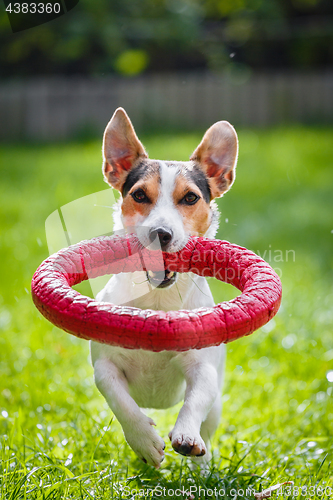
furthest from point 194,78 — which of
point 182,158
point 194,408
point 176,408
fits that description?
point 194,408

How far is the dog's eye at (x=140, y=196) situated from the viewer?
3064 millimetres

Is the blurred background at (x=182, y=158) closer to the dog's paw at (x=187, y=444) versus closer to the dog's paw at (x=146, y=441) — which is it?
the dog's paw at (x=146, y=441)

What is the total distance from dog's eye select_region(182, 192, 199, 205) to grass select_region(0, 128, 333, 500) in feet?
2.86

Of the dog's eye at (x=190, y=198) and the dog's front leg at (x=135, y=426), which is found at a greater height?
the dog's eye at (x=190, y=198)

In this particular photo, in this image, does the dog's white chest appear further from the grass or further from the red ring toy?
the red ring toy

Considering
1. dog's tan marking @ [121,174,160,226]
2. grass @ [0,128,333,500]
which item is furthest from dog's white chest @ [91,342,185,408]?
dog's tan marking @ [121,174,160,226]

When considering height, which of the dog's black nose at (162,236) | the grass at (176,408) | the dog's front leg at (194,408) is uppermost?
the dog's black nose at (162,236)

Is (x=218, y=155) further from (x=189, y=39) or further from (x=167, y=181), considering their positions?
(x=189, y=39)

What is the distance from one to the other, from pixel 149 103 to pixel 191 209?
8.32 meters

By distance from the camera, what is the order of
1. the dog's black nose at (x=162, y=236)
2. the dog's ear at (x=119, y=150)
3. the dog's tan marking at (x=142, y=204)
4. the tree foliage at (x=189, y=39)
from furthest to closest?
1. the tree foliage at (x=189, y=39)
2. the dog's ear at (x=119, y=150)
3. the dog's tan marking at (x=142, y=204)
4. the dog's black nose at (x=162, y=236)

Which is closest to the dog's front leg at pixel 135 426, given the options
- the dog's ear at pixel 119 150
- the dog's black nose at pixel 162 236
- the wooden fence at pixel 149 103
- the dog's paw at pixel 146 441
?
the dog's paw at pixel 146 441

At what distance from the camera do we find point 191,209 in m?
3.10

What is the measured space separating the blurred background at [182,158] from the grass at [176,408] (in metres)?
0.02

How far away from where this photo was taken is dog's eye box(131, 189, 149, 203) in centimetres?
306
